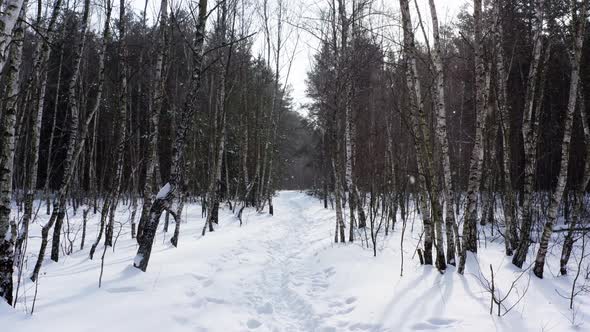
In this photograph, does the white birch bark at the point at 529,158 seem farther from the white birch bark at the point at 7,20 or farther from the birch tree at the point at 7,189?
the white birch bark at the point at 7,20

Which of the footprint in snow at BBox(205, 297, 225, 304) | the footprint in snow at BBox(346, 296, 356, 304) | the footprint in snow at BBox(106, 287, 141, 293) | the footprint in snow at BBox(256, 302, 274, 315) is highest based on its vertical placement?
the footprint in snow at BBox(106, 287, 141, 293)

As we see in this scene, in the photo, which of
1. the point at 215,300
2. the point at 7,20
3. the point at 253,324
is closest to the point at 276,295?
the point at 215,300

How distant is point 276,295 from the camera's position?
5441 mm

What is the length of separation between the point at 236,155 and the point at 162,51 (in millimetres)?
14528

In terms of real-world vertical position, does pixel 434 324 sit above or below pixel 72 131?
below

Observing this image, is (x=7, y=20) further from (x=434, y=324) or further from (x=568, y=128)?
(x=568, y=128)

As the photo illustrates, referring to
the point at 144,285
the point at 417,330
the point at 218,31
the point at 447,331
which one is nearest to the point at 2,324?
the point at 144,285

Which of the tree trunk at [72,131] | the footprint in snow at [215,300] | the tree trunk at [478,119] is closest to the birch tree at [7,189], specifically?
the tree trunk at [72,131]

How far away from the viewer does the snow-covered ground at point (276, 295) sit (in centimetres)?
368

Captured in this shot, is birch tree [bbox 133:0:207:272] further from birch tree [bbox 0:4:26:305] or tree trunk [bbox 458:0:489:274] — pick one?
tree trunk [bbox 458:0:489:274]

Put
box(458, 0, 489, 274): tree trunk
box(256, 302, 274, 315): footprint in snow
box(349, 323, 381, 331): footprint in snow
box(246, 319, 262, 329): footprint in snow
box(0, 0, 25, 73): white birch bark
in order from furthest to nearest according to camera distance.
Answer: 1. box(458, 0, 489, 274): tree trunk
2. box(256, 302, 274, 315): footprint in snow
3. box(246, 319, 262, 329): footprint in snow
4. box(349, 323, 381, 331): footprint in snow
5. box(0, 0, 25, 73): white birch bark

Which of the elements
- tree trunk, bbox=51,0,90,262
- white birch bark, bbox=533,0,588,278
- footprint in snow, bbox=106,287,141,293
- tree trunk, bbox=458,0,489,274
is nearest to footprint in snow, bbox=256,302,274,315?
footprint in snow, bbox=106,287,141,293

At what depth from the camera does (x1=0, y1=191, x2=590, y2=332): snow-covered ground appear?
3.68m

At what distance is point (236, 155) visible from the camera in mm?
21453
